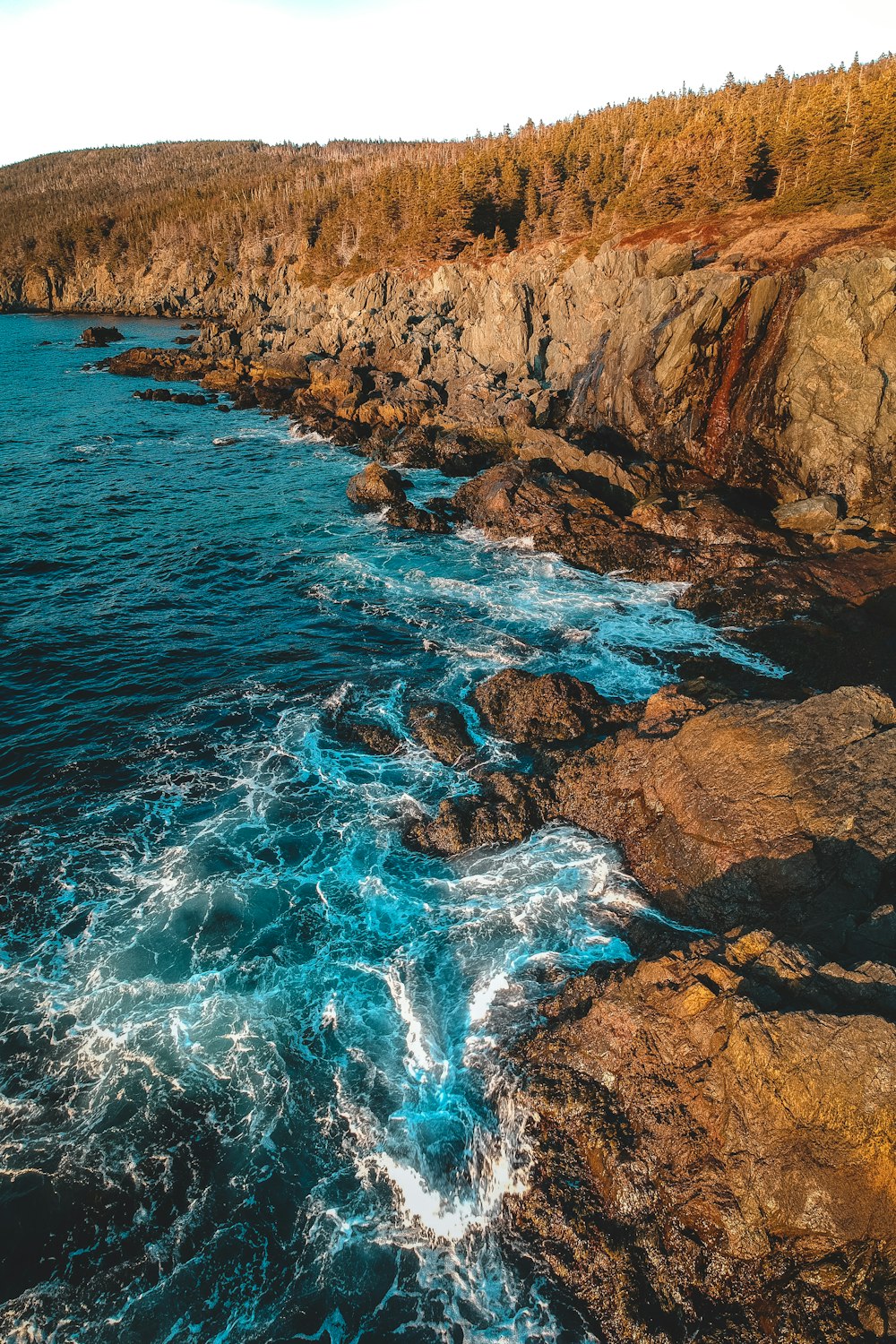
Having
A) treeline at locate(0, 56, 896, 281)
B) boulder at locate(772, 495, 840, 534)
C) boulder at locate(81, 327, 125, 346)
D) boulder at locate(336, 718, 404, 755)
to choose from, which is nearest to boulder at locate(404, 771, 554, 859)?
boulder at locate(336, 718, 404, 755)

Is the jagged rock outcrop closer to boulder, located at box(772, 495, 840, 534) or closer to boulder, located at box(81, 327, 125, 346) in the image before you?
boulder, located at box(772, 495, 840, 534)

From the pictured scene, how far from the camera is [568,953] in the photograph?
1526 cm

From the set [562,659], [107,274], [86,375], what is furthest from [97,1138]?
[107,274]

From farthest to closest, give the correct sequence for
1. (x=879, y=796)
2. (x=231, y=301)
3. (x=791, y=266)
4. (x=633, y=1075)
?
(x=231, y=301), (x=791, y=266), (x=879, y=796), (x=633, y=1075)

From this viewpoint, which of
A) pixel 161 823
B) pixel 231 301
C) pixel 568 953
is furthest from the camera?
pixel 231 301

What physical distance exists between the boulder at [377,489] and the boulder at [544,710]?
2359cm

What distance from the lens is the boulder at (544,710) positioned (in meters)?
22.0

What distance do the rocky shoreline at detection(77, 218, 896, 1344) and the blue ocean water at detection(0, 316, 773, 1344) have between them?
125cm

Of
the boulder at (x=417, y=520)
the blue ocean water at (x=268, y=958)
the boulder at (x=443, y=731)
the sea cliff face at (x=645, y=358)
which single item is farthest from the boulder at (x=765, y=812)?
the sea cliff face at (x=645, y=358)

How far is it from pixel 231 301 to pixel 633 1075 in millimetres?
155812

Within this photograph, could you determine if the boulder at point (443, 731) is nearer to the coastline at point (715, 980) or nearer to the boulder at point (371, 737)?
the boulder at point (371, 737)

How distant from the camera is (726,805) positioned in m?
15.6

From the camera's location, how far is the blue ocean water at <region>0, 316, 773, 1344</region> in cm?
1080

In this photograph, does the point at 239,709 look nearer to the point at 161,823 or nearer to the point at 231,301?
the point at 161,823
